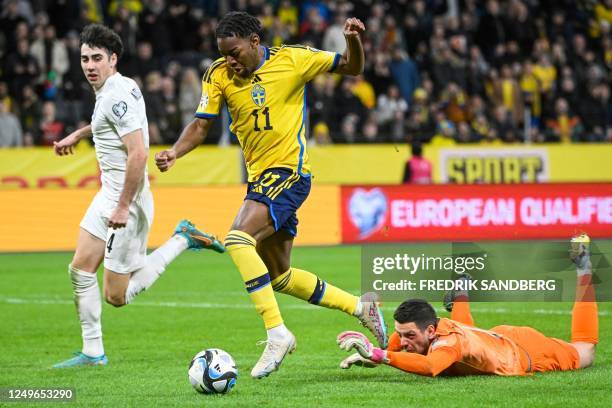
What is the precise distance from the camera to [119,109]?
814 cm

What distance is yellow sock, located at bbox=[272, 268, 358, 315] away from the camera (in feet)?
26.8

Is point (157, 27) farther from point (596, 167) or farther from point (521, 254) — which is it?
point (521, 254)

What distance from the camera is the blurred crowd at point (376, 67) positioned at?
2106cm

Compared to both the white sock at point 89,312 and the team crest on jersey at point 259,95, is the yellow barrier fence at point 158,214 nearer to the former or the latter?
the white sock at point 89,312

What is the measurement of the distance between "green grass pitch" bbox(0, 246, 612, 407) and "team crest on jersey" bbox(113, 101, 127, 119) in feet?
5.90

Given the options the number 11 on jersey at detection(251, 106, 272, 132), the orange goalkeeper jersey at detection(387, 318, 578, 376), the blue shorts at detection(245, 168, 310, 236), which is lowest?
the orange goalkeeper jersey at detection(387, 318, 578, 376)

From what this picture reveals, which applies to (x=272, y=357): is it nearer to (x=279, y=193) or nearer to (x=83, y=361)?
(x=279, y=193)

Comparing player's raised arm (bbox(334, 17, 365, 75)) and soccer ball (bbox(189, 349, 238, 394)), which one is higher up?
player's raised arm (bbox(334, 17, 365, 75))

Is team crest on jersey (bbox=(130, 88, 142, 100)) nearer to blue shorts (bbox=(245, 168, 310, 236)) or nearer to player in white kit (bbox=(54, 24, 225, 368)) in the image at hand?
player in white kit (bbox=(54, 24, 225, 368))

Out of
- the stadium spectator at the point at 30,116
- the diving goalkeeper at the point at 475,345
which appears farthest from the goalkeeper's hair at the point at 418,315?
the stadium spectator at the point at 30,116

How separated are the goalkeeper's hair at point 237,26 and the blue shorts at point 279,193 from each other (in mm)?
938

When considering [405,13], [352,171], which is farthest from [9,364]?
[405,13]

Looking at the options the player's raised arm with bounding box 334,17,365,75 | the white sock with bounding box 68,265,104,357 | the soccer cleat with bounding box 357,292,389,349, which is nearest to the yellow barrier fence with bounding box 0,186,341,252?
the white sock with bounding box 68,265,104,357

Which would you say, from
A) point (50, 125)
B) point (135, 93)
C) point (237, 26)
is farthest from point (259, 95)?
point (50, 125)
